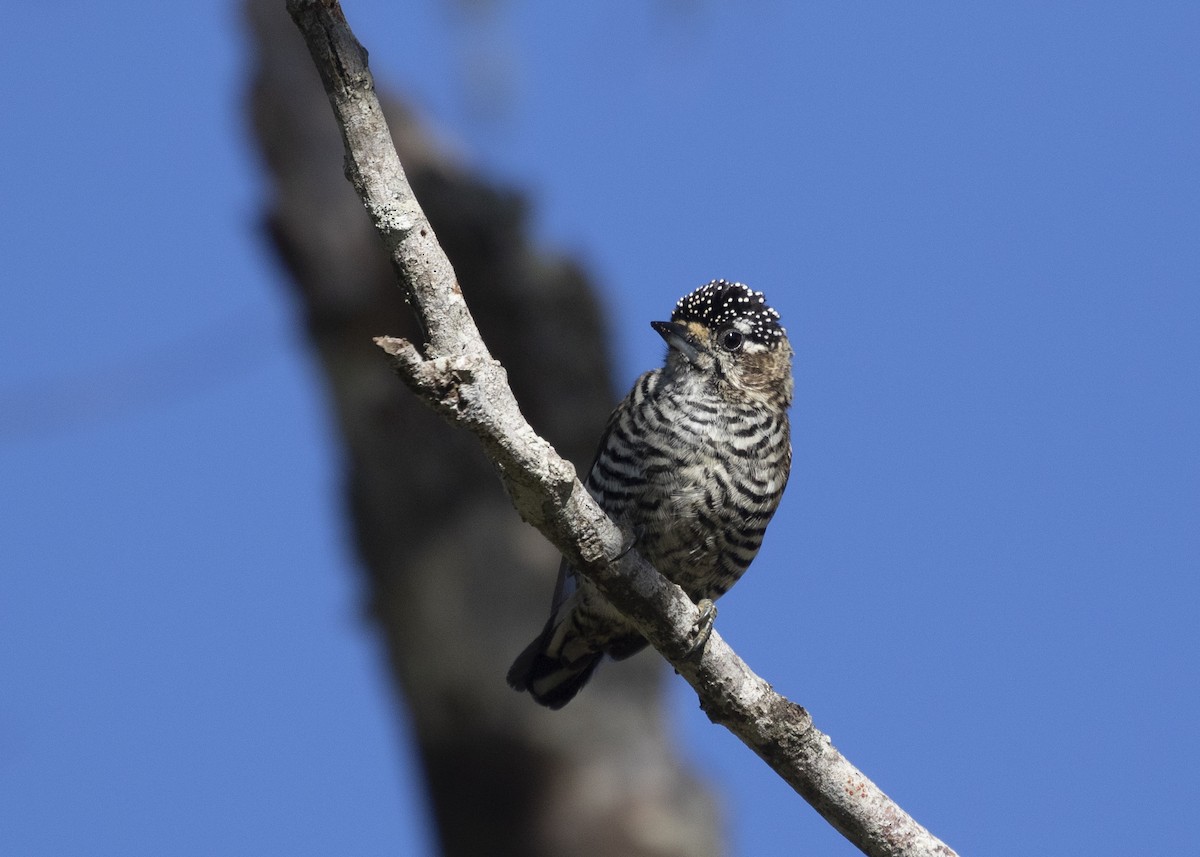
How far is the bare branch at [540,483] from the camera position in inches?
122

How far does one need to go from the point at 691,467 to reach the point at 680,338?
46 cm

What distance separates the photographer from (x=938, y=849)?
3.52 metres

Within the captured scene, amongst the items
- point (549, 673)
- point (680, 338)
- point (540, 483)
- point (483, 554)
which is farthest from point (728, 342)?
point (483, 554)

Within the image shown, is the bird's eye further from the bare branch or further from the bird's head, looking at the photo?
the bare branch

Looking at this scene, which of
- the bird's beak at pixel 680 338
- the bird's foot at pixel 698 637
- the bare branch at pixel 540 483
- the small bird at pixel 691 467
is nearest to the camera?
the bare branch at pixel 540 483

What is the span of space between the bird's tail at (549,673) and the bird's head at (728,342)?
3.23 feet

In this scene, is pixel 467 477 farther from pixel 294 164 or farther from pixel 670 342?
pixel 670 342

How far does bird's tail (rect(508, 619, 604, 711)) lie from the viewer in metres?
4.89

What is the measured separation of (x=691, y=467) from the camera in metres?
4.50

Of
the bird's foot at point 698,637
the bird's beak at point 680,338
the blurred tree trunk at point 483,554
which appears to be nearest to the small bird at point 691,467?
the bird's beak at point 680,338

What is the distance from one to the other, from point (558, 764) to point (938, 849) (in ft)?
11.7

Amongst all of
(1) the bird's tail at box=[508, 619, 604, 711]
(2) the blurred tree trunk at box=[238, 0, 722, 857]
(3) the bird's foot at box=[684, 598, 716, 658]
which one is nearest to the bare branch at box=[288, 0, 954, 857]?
(3) the bird's foot at box=[684, 598, 716, 658]

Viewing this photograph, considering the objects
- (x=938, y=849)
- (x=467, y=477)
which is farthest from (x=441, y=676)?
(x=938, y=849)

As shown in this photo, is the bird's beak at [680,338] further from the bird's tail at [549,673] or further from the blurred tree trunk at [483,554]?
the blurred tree trunk at [483,554]
